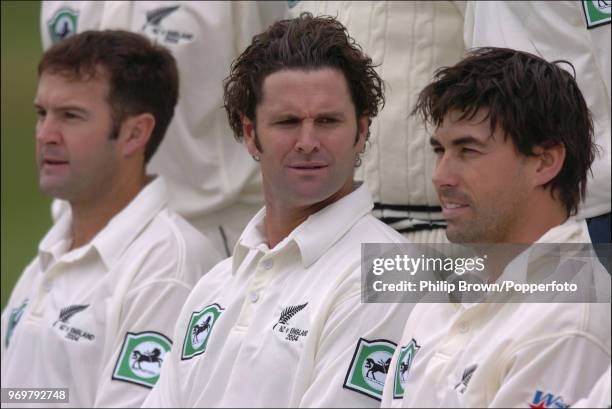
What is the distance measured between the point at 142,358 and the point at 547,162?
144 centimetres

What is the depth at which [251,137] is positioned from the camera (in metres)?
3.57

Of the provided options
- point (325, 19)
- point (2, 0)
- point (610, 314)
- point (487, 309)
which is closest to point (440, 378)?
point (487, 309)

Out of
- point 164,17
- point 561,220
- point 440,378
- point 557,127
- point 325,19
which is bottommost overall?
point 440,378

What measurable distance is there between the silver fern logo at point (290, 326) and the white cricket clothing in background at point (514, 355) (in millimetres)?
317

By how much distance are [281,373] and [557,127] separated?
850mm

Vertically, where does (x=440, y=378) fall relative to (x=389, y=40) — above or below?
below

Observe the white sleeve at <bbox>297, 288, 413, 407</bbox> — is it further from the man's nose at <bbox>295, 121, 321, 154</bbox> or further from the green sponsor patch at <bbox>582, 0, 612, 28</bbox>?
the green sponsor patch at <bbox>582, 0, 612, 28</bbox>

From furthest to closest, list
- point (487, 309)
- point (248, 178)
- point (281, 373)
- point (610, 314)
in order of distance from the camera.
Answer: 1. point (248, 178)
2. point (281, 373)
3. point (487, 309)
4. point (610, 314)

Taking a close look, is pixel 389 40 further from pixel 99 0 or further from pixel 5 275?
pixel 5 275

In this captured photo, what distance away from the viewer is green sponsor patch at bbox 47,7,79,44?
201 inches

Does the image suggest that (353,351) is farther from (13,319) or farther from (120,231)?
(13,319)

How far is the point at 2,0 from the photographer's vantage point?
7.74 meters

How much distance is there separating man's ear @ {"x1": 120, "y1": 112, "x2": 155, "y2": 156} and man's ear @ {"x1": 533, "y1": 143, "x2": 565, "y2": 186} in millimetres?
1837

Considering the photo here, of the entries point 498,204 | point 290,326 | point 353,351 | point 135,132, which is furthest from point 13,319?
point 498,204
